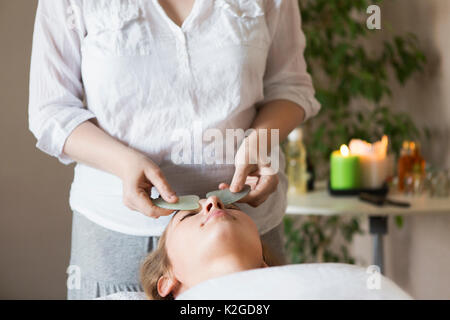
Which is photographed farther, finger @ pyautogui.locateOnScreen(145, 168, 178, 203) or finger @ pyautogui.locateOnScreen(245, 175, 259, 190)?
finger @ pyautogui.locateOnScreen(245, 175, 259, 190)

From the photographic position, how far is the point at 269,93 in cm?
107

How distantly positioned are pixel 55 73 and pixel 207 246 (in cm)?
40

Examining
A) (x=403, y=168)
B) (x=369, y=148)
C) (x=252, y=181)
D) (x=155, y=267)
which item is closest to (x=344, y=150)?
(x=369, y=148)

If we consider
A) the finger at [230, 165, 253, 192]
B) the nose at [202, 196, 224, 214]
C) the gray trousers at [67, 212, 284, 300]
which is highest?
the finger at [230, 165, 253, 192]

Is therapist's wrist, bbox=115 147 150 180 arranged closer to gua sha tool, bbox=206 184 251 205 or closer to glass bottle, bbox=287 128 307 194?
gua sha tool, bbox=206 184 251 205

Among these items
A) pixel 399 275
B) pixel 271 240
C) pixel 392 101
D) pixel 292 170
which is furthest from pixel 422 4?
pixel 271 240

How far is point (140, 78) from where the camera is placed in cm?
87

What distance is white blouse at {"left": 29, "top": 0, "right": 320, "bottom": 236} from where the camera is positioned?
2.86 ft

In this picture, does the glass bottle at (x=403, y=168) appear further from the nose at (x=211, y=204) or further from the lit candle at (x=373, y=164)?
the nose at (x=211, y=204)

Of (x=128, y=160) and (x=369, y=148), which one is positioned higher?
(x=128, y=160)

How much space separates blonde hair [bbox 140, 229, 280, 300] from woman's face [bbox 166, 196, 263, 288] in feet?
0.04

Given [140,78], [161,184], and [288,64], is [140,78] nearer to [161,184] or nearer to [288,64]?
[161,184]

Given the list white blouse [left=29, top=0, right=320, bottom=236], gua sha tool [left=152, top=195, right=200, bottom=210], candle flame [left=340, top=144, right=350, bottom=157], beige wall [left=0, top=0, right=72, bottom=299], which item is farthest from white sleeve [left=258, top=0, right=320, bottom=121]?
candle flame [left=340, top=144, right=350, bottom=157]

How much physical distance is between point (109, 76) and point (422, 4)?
1.64 meters
